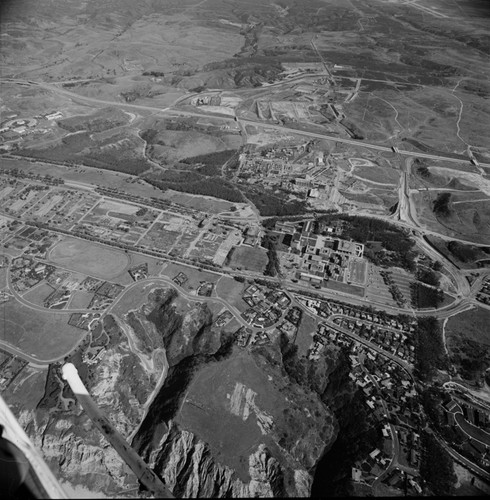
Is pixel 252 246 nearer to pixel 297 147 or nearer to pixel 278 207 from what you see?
pixel 278 207

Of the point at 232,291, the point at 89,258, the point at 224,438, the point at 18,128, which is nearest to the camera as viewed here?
the point at 224,438

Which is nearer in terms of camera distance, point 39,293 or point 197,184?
point 39,293

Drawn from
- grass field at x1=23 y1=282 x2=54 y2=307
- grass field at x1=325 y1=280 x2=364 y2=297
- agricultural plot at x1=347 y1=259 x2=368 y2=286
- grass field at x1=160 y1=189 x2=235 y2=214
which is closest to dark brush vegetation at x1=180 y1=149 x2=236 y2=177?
grass field at x1=160 y1=189 x2=235 y2=214

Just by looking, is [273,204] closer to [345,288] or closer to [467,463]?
[345,288]

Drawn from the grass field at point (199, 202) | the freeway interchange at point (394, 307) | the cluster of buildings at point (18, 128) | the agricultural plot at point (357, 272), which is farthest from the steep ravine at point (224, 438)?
the cluster of buildings at point (18, 128)

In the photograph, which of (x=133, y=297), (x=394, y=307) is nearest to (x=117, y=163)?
(x=133, y=297)

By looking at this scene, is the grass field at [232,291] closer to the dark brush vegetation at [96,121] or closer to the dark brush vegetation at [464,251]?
the dark brush vegetation at [464,251]
